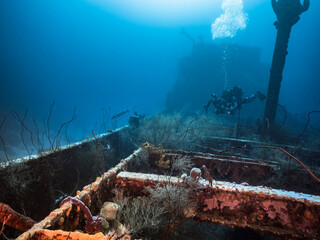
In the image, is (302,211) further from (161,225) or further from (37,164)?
(37,164)

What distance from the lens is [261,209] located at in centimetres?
265

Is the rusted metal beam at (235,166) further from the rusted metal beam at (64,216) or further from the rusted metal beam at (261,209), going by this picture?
the rusted metal beam at (64,216)

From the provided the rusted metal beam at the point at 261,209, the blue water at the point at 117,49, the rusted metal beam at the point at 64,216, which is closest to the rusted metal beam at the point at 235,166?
the rusted metal beam at the point at 261,209

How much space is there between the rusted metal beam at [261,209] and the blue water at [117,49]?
106 metres

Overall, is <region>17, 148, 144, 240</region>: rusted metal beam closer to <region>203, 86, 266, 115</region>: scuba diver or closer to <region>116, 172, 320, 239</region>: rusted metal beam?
<region>116, 172, 320, 239</region>: rusted metal beam

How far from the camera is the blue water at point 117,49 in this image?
11875 cm

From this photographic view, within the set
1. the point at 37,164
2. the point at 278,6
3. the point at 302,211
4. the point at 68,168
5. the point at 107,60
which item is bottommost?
the point at 68,168

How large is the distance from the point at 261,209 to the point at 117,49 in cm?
18793

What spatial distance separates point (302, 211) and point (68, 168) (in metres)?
5.77

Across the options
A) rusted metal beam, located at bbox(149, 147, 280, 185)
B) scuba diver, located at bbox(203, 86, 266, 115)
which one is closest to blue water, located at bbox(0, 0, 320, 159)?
scuba diver, located at bbox(203, 86, 266, 115)

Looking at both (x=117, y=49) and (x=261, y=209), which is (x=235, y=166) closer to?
(x=261, y=209)

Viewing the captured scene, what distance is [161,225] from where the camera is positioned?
9.25ft

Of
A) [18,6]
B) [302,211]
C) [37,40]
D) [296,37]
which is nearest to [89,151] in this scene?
[302,211]

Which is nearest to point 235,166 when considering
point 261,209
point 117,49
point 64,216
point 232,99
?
point 261,209
